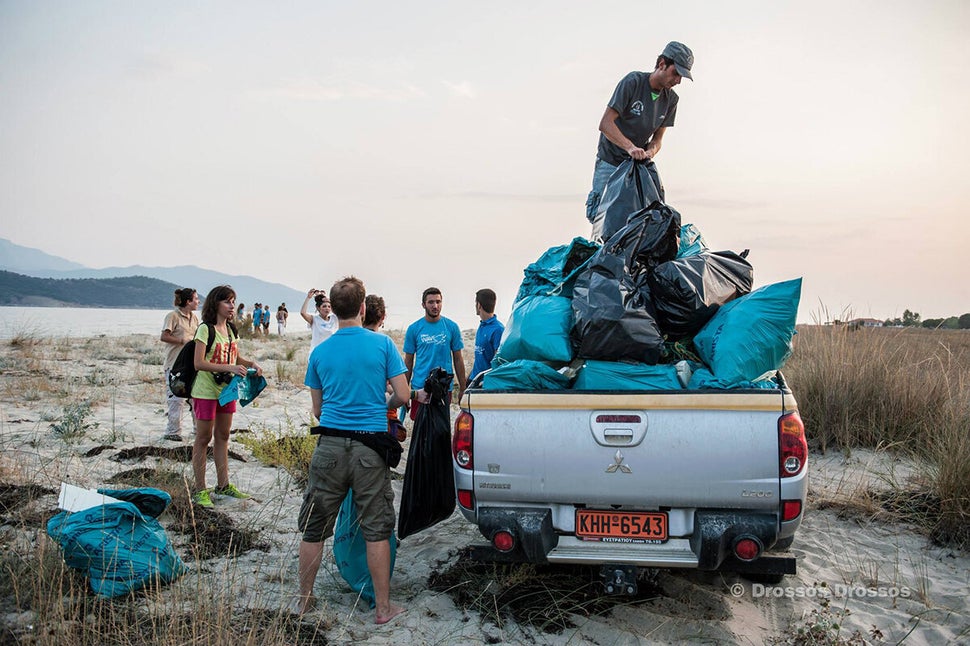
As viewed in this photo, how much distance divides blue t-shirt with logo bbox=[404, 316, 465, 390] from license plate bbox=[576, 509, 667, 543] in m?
3.17

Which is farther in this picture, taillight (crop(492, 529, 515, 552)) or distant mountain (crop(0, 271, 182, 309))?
distant mountain (crop(0, 271, 182, 309))

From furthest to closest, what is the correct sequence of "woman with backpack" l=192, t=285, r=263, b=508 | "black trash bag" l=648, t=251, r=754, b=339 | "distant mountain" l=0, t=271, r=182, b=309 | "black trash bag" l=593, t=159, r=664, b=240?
"distant mountain" l=0, t=271, r=182, b=309
"black trash bag" l=593, t=159, r=664, b=240
"woman with backpack" l=192, t=285, r=263, b=508
"black trash bag" l=648, t=251, r=754, b=339

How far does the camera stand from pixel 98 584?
3.76 metres

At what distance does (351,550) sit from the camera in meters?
4.15

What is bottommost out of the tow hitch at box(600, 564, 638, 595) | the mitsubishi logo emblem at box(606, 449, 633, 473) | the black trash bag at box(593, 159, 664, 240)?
the tow hitch at box(600, 564, 638, 595)

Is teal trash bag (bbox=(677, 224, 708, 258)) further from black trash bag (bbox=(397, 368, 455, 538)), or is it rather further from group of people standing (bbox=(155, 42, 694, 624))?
black trash bag (bbox=(397, 368, 455, 538))

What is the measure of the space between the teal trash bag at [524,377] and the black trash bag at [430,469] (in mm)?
514

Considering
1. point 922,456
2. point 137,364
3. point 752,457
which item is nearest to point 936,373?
point 922,456

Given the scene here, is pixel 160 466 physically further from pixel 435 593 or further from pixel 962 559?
pixel 962 559

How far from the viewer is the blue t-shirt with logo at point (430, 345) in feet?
21.9

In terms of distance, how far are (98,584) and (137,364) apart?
→ 43.9ft

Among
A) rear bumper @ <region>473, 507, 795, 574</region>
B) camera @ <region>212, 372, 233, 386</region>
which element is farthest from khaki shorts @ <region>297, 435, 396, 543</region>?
camera @ <region>212, 372, 233, 386</region>

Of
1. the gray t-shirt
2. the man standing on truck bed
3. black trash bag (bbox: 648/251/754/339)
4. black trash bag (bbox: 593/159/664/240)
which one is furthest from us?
the gray t-shirt

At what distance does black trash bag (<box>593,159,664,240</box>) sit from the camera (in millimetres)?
5590
